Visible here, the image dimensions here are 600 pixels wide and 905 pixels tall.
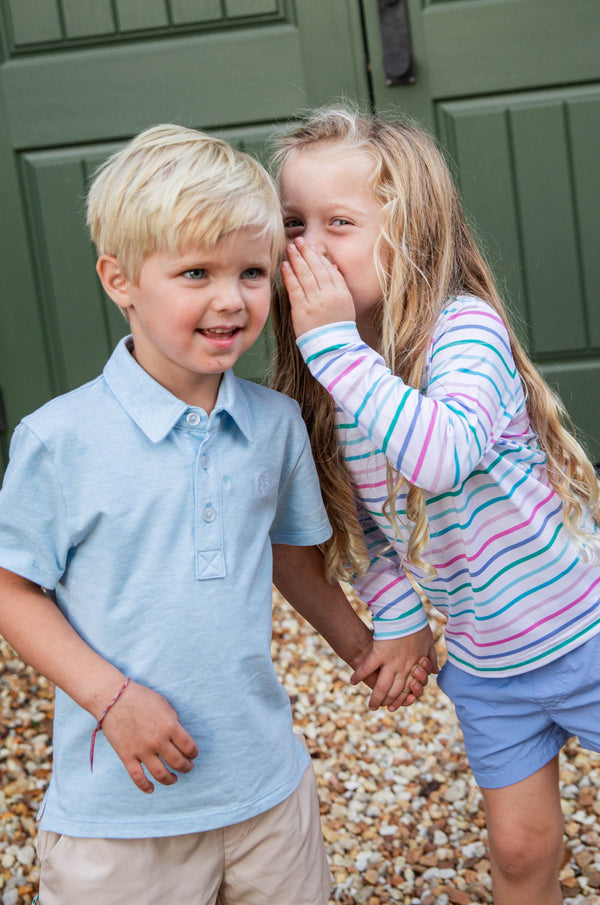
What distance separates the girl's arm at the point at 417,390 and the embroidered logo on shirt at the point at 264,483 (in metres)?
0.14

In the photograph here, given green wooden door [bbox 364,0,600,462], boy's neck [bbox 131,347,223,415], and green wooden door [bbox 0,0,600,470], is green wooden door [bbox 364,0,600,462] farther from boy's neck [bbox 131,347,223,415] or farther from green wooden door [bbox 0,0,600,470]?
boy's neck [bbox 131,347,223,415]

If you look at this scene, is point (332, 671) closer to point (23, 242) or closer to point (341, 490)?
point (341, 490)

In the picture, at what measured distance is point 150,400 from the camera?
1302mm

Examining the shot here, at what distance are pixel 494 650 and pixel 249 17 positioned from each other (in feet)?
7.89

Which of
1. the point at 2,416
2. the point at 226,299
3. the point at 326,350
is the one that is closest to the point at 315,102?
the point at 2,416

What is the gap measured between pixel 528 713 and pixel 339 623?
0.33 metres

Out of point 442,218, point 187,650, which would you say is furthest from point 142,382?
point 442,218

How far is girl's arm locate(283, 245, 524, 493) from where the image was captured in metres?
1.32

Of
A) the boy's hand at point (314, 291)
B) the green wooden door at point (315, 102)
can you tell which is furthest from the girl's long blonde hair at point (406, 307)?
the green wooden door at point (315, 102)

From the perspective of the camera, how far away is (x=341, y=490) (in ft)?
5.37

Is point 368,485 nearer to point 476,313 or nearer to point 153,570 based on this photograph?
point 476,313

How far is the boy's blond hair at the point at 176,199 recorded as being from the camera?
48.5 inches

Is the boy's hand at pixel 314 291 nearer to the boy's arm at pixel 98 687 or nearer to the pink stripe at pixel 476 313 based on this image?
the pink stripe at pixel 476 313

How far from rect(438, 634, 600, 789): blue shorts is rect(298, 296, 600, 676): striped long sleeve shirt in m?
0.03
